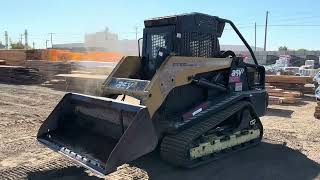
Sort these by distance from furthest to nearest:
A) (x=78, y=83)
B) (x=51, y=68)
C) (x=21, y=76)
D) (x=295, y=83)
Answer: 1. (x=21, y=76)
2. (x=51, y=68)
3. (x=78, y=83)
4. (x=295, y=83)

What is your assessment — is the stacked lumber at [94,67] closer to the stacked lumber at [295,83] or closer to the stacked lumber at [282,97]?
the stacked lumber at [295,83]

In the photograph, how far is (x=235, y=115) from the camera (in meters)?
7.49

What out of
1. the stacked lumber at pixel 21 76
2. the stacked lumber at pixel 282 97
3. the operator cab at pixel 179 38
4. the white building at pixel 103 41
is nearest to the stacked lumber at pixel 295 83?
the stacked lumber at pixel 282 97

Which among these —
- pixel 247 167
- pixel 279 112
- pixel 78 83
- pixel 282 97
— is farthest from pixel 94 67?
pixel 247 167

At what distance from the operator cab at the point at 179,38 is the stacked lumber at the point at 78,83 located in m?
7.46

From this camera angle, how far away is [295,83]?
15.5 m

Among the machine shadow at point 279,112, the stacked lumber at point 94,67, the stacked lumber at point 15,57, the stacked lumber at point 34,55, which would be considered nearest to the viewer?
the machine shadow at point 279,112

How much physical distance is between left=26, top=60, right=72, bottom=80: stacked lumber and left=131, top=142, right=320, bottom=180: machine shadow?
14.8m

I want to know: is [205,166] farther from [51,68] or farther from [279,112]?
[51,68]

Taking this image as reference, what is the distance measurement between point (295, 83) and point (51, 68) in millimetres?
12305

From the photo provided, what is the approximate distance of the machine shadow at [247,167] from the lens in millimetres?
6107

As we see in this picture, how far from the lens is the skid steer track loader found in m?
5.89

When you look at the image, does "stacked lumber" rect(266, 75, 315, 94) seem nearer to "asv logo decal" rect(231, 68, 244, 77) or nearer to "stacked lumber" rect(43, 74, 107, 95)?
"stacked lumber" rect(43, 74, 107, 95)

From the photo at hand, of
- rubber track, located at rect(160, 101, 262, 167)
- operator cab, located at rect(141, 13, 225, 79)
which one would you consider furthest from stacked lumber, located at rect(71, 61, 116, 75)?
rubber track, located at rect(160, 101, 262, 167)
